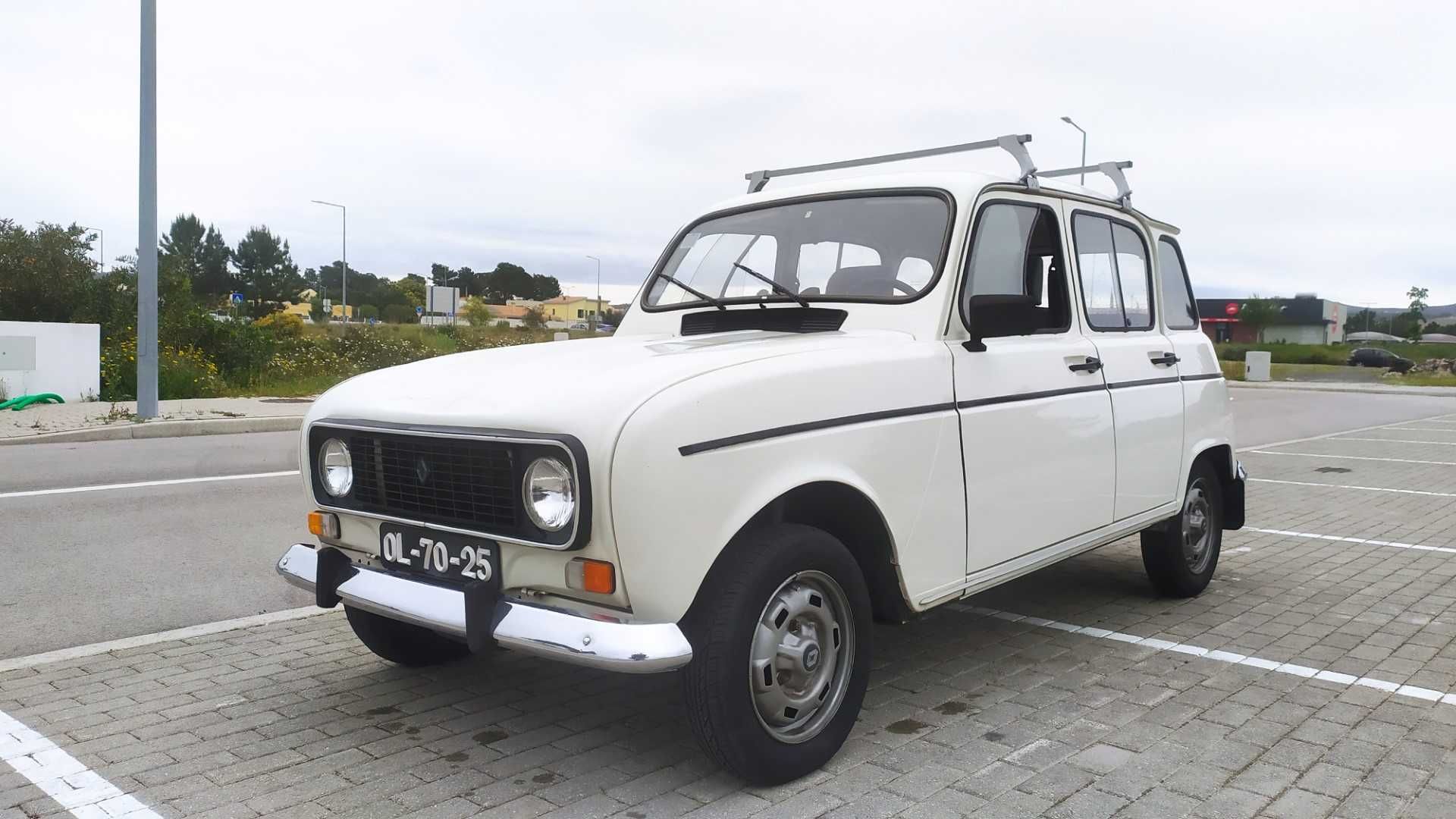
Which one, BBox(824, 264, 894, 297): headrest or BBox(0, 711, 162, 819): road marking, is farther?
BBox(824, 264, 894, 297): headrest

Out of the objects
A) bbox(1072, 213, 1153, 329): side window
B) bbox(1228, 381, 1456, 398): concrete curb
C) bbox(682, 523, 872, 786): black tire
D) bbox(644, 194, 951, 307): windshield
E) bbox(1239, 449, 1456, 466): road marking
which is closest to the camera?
bbox(682, 523, 872, 786): black tire

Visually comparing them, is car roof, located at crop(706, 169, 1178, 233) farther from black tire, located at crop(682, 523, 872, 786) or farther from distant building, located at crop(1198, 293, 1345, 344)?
distant building, located at crop(1198, 293, 1345, 344)

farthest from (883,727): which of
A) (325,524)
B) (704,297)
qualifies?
(325,524)

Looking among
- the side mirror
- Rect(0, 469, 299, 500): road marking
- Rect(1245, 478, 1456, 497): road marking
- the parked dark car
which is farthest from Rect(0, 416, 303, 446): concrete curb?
the parked dark car

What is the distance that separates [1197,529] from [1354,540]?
290cm

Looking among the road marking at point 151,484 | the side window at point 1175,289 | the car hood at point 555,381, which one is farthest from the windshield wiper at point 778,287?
the road marking at point 151,484

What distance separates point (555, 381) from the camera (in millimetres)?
3363

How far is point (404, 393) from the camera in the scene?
3.66 meters

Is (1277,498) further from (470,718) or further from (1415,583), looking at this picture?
(470,718)

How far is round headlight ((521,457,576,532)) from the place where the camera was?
3049mm

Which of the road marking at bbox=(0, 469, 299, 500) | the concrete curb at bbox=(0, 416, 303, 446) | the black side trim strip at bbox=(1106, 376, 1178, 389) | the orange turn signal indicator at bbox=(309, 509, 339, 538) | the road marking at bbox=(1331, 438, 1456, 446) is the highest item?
the black side trim strip at bbox=(1106, 376, 1178, 389)

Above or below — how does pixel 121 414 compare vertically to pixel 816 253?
below

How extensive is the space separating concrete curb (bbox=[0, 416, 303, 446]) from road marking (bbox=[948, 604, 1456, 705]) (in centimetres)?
990

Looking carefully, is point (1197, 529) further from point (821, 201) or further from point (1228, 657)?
point (821, 201)
